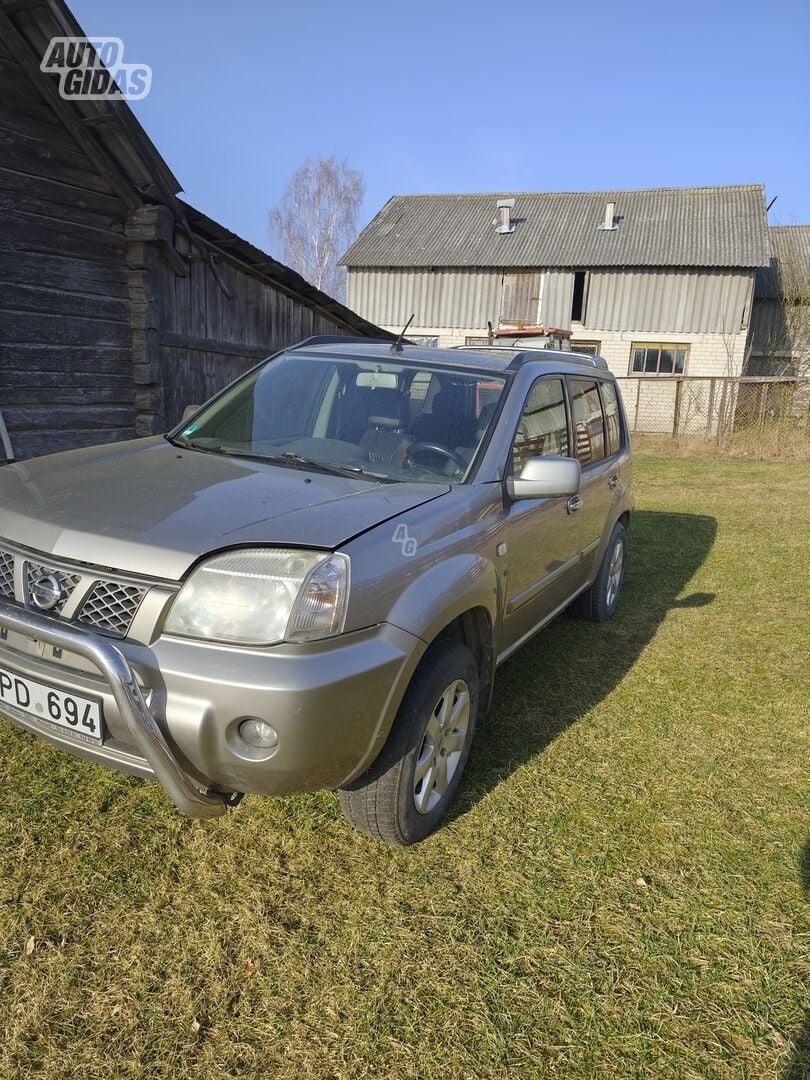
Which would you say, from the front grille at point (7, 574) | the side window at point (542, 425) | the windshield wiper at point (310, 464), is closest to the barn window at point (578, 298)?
the side window at point (542, 425)

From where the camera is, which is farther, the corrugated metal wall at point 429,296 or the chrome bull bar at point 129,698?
the corrugated metal wall at point 429,296

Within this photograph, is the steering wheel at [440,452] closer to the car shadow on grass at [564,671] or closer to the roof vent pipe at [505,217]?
the car shadow on grass at [564,671]

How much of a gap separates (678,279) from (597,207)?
536 centimetres

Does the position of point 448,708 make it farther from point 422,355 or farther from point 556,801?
point 422,355

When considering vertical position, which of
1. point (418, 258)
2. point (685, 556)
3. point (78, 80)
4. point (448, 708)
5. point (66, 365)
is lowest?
point (685, 556)

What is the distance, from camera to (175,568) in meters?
2.06

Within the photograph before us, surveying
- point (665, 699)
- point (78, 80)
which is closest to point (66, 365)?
point (78, 80)

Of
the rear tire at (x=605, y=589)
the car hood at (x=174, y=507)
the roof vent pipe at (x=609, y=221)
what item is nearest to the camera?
the car hood at (x=174, y=507)

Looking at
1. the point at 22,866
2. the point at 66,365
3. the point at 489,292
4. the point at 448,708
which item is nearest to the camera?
the point at 22,866

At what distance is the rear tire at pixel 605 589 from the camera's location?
503 cm

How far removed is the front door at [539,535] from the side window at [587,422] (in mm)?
205

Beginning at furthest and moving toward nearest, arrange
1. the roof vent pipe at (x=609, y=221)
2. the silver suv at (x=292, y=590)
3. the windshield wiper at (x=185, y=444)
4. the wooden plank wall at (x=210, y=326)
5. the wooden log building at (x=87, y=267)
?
the roof vent pipe at (x=609, y=221) < the wooden plank wall at (x=210, y=326) < the wooden log building at (x=87, y=267) < the windshield wiper at (x=185, y=444) < the silver suv at (x=292, y=590)

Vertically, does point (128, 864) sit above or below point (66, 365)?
below

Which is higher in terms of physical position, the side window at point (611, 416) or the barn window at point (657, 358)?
the barn window at point (657, 358)
